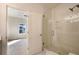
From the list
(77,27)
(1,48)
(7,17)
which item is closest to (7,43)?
(1,48)

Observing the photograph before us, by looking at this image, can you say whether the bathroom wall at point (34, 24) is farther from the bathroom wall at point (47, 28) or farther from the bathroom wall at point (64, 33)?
the bathroom wall at point (64, 33)

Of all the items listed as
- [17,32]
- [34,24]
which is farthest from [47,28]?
[17,32]

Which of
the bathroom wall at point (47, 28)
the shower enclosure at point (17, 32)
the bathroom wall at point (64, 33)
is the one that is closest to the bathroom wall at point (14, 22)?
the shower enclosure at point (17, 32)

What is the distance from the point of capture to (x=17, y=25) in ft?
4.75

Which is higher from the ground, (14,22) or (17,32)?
(14,22)

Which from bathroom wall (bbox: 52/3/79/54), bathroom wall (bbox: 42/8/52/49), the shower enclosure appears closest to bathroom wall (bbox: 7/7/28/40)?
the shower enclosure

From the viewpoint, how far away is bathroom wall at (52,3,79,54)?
4.62ft

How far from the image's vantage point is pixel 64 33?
1450 mm

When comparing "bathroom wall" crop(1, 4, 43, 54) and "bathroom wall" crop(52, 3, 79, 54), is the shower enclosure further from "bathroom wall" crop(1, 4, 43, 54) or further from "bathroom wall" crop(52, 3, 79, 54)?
"bathroom wall" crop(52, 3, 79, 54)

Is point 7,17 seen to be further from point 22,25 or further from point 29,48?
point 29,48

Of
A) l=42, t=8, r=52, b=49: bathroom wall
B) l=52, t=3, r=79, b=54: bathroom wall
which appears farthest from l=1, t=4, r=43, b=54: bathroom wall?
l=52, t=3, r=79, b=54: bathroom wall

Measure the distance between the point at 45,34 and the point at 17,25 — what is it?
1.17 ft

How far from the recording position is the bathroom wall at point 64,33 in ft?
4.62

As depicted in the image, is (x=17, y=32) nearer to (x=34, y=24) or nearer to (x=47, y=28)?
(x=34, y=24)
